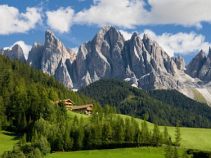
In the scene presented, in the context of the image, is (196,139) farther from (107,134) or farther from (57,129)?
(57,129)

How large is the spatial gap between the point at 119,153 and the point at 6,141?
3142 cm

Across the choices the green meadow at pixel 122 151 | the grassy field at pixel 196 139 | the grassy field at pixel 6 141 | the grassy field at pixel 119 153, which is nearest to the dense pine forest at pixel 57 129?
the grassy field at pixel 6 141

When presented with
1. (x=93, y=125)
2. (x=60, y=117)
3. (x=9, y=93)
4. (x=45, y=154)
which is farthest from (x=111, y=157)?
(x=9, y=93)

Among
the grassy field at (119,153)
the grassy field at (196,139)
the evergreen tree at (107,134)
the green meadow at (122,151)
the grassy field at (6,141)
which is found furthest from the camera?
the grassy field at (196,139)

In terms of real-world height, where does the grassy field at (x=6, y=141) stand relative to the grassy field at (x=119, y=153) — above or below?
above

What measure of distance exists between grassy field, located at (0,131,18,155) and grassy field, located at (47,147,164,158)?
479 inches

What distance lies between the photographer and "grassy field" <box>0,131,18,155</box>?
11688 centimetres

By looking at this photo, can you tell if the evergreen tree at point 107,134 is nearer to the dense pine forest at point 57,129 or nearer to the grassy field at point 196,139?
the dense pine forest at point 57,129

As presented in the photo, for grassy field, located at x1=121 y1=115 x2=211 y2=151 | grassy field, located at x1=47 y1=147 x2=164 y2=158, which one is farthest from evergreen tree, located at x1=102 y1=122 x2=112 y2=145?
grassy field, located at x1=121 y1=115 x2=211 y2=151

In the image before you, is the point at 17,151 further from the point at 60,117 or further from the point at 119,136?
the point at 60,117

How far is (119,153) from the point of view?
111000 mm

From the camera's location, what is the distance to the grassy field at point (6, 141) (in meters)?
117

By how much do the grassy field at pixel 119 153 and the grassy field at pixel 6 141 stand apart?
1217 cm

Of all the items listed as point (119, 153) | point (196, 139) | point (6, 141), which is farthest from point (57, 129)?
point (196, 139)
